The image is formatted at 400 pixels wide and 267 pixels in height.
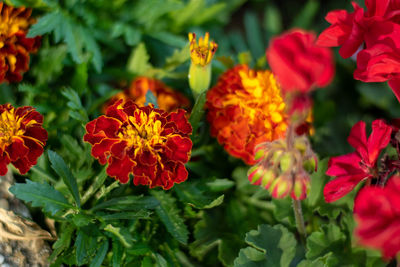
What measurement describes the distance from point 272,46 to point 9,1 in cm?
61

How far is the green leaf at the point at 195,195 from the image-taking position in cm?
80

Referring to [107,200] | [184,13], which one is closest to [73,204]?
[107,200]

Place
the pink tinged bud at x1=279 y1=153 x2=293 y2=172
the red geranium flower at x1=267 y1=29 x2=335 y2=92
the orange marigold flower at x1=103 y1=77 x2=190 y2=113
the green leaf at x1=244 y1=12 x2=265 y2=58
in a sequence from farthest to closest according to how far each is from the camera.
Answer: the green leaf at x1=244 y1=12 x2=265 y2=58 → the orange marigold flower at x1=103 y1=77 x2=190 y2=113 → the pink tinged bud at x1=279 y1=153 x2=293 y2=172 → the red geranium flower at x1=267 y1=29 x2=335 y2=92

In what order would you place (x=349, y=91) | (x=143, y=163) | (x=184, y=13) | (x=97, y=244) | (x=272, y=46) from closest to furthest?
(x=272, y=46) < (x=143, y=163) < (x=97, y=244) < (x=184, y=13) < (x=349, y=91)

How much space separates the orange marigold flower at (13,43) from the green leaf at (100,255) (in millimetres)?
360

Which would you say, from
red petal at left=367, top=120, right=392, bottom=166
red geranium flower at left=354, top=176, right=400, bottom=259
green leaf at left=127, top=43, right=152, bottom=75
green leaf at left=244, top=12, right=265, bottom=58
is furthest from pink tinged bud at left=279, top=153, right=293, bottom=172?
green leaf at left=244, top=12, right=265, bottom=58

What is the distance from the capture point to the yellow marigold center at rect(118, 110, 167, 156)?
0.73m

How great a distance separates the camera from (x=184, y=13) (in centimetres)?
113

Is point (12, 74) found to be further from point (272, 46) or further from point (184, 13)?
point (272, 46)

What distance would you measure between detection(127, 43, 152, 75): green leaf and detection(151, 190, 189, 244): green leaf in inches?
12.9

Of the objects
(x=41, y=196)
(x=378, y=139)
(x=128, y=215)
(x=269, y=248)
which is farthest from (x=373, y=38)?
(x=41, y=196)

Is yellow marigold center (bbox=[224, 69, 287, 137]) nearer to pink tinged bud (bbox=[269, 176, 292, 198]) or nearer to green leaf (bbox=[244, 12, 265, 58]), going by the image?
pink tinged bud (bbox=[269, 176, 292, 198])

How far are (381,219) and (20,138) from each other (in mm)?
558

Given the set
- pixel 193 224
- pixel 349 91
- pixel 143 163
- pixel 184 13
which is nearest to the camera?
pixel 143 163
